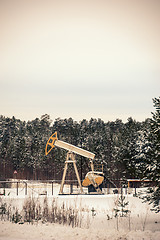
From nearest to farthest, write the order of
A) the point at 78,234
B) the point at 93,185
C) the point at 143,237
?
the point at 143,237
the point at 78,234
the point at 93,185

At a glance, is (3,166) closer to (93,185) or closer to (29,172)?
(29,172)

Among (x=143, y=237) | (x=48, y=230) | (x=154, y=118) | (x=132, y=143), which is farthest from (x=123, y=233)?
(x=132, y=143)

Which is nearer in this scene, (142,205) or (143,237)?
(143,237)

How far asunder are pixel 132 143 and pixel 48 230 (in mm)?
37689

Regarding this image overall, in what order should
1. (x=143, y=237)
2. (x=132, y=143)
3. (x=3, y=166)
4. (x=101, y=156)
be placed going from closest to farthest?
(x=143, y=237), (x=132, y=143), (x=101, y=156), (x=3, y=166)

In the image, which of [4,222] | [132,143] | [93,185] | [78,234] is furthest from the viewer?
[132,143]

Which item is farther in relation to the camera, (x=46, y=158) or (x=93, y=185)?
(x=46, y=158)

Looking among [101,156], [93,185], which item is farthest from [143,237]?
[101,156]

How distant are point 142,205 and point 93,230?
6.42m

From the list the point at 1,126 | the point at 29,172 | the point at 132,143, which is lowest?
the point at 29,172

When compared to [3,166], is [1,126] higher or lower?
higher

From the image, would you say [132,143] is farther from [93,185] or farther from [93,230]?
[93,230]

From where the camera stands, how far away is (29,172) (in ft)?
240

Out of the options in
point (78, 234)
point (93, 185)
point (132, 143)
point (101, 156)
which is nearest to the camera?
point (78, 234)
